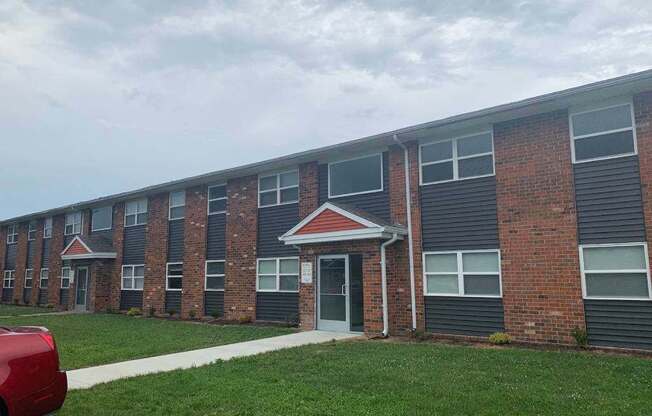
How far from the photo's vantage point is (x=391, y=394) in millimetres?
6426

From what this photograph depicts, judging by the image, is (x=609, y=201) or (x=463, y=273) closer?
(x=609, y=201)

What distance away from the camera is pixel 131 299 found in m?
21.2

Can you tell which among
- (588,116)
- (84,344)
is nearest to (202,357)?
(84,344)

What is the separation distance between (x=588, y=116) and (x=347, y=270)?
6960 mm

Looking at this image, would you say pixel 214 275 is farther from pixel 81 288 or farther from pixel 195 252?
pixel 81 288

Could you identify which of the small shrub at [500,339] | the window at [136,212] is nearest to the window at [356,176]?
the small shrub at [500,339]

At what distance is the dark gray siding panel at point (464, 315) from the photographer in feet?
37.6

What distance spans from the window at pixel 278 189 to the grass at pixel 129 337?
4145mm

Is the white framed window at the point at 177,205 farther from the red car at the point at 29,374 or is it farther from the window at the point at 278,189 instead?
the red car at the point at 29,374

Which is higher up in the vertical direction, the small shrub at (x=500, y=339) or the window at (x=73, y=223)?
the window at (x=73, y=223)

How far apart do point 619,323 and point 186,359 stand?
8601 millimetres

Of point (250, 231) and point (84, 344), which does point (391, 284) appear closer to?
point (250, 231)

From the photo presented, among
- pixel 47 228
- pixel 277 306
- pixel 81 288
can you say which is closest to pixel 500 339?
pixel 277 306

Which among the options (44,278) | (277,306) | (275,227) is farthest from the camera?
(44,278)
